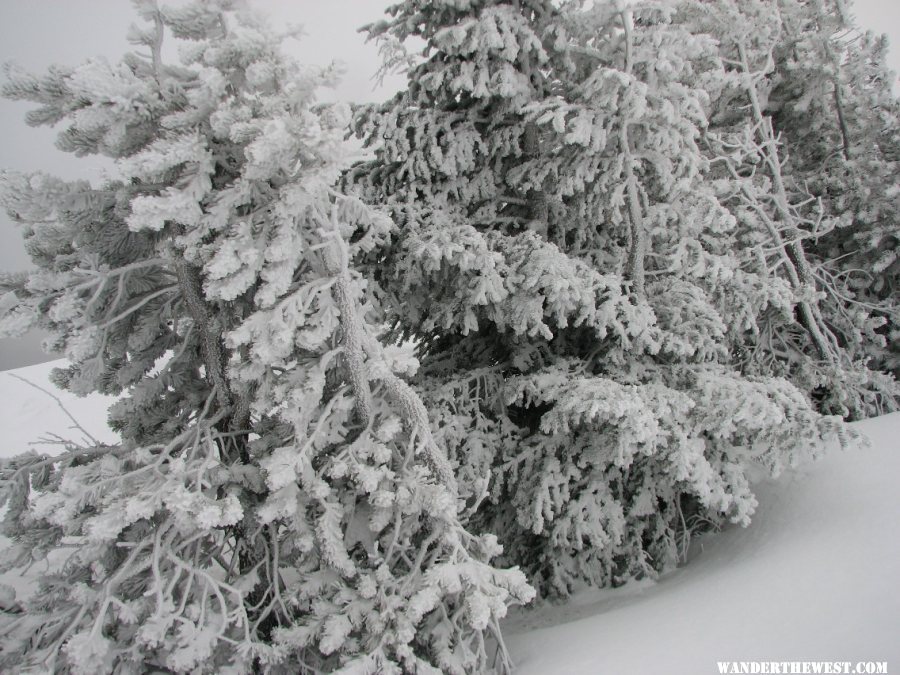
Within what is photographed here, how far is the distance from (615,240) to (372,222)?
330 centimetres

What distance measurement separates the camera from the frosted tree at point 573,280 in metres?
4.63

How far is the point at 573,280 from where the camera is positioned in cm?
460

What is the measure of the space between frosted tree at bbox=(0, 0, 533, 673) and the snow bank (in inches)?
41.8

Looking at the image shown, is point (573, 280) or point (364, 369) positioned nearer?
point (364, 369)

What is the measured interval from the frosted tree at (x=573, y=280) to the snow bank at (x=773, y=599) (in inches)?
19.6

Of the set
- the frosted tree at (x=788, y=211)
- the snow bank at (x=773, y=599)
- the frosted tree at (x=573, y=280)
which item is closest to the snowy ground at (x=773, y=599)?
the snow bank at (x=773, y=599)

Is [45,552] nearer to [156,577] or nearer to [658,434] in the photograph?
[156,577]

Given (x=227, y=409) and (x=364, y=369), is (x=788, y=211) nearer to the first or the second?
(x=364, y=369)

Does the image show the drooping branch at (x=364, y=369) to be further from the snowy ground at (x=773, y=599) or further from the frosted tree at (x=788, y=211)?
the frosted tree at (x=788, y=211)

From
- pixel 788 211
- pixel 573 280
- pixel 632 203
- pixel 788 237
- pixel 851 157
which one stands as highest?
pixel 851 157

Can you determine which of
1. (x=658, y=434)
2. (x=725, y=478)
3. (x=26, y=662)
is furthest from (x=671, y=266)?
(x=26, y=662)

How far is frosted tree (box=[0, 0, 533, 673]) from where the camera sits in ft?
Result: 10.7

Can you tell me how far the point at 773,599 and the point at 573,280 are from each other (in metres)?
3.10

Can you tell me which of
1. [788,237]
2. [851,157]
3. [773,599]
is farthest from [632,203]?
[851,157]
